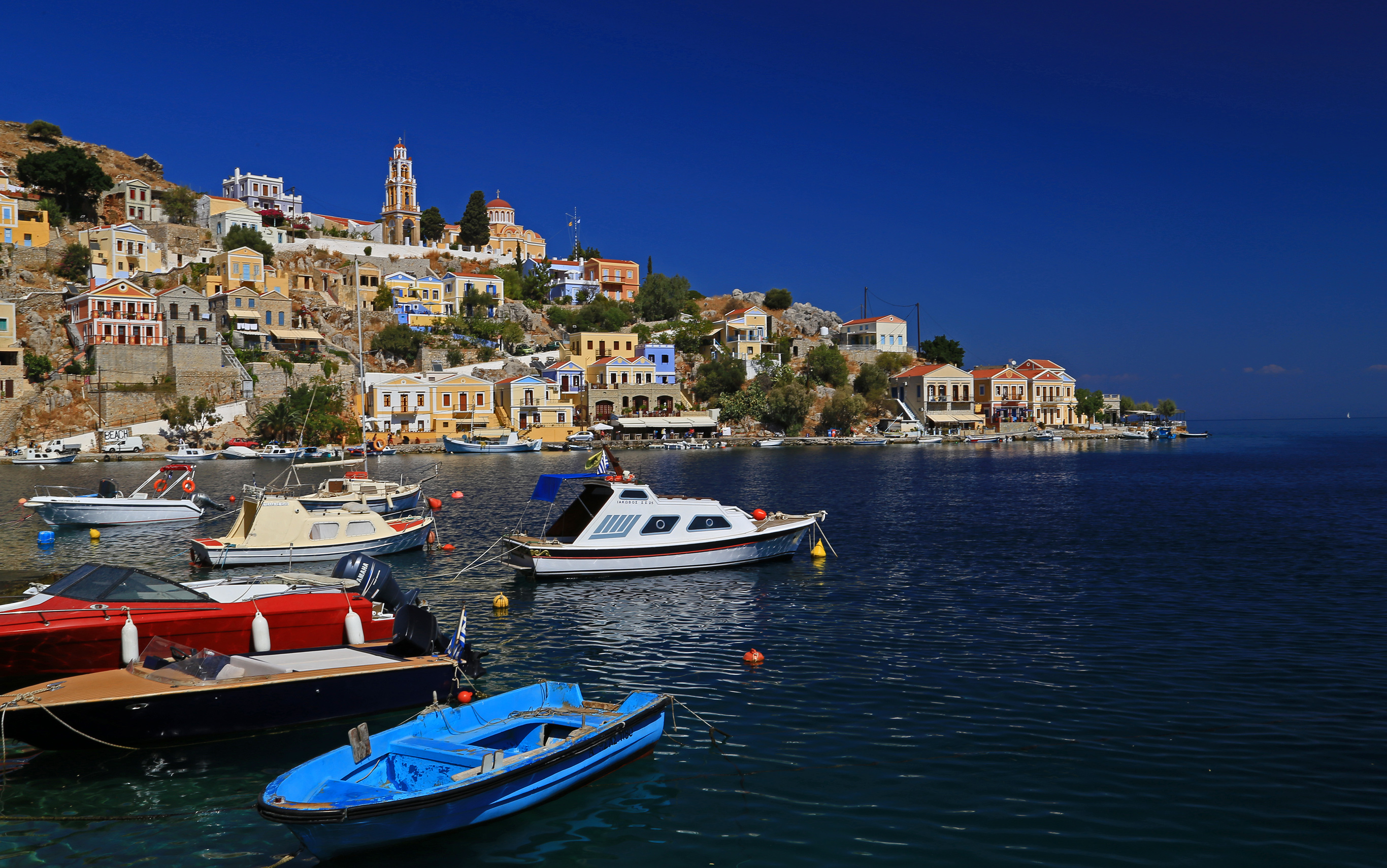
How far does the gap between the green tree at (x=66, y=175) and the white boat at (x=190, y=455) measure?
5013 centimetres

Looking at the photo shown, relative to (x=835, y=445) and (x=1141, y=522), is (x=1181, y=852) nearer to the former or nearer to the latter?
(x=1141, y=522)

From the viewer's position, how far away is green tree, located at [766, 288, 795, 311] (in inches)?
5753

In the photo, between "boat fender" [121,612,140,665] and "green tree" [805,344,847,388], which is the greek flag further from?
"green tree" [805,344,847,388]

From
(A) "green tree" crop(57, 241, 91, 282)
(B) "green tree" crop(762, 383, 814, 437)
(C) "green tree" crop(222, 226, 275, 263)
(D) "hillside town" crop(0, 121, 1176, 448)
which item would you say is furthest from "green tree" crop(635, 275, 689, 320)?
(A) "green tree" crop(57, 241, 91, 282)

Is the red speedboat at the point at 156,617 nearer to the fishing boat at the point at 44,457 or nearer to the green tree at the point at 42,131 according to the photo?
the fishing boat at the point at 44,457

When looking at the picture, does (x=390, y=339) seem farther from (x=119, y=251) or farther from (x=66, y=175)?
(x=66, y=175)

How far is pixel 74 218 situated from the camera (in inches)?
4136

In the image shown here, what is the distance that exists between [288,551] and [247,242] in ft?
316

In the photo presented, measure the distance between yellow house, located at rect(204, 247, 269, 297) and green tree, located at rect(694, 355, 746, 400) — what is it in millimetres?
51996

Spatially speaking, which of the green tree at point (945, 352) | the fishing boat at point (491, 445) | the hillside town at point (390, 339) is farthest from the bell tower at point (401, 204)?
the green tree at point (945, 352)

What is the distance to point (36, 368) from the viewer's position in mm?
79188

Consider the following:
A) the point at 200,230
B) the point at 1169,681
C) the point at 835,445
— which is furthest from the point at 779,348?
the point at 1169,681

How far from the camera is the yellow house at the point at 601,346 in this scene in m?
112

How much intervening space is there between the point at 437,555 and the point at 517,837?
20.5m
